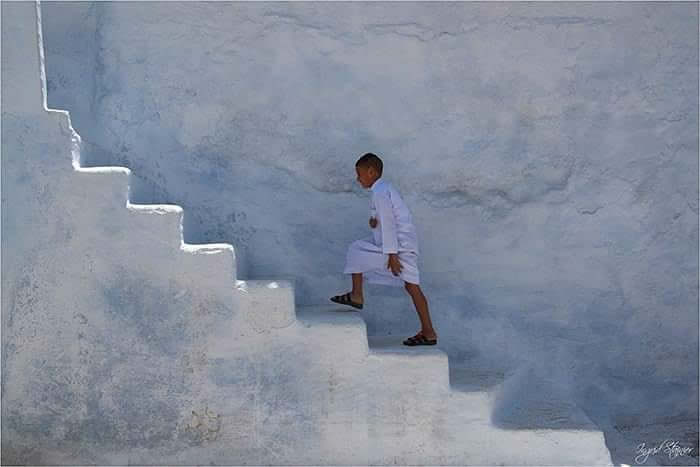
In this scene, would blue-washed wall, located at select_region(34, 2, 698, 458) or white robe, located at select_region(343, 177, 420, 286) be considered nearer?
white robe, located at select_region(343, 177, 420, 286)

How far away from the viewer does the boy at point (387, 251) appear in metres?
6.78

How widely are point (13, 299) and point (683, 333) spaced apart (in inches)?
151

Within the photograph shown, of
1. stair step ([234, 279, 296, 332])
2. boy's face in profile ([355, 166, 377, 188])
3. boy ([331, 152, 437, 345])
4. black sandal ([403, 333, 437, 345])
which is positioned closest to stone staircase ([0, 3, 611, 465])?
stair step ([234, 279, 296, 332])

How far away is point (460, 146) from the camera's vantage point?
300 inches

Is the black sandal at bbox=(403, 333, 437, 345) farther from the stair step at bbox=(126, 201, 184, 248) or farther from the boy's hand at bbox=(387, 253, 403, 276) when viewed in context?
the stair step at bbox=(126, 201, 184, 248)

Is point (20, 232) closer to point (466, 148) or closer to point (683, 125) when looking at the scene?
point (466, 148)

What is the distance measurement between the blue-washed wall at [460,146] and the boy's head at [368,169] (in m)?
0.61

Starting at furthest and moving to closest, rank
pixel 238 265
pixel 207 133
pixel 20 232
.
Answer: pixel 207 133 < pixel 238 265 < pixel 20 232

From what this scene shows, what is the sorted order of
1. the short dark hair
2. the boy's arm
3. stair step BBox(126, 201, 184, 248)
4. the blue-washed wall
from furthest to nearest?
1. the blue-washed wall
2. the short dark hair
3. the boy's arm
4. stair step BBox(126, 201, 184, 248)

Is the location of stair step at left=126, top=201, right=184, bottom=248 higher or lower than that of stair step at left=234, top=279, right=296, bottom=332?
higher

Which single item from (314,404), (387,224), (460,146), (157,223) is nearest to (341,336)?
(314,404)

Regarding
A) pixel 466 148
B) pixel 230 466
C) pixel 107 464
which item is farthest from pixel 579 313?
pixel 107 464

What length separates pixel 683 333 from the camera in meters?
7.65

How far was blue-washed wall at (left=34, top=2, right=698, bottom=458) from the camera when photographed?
7488 mm
